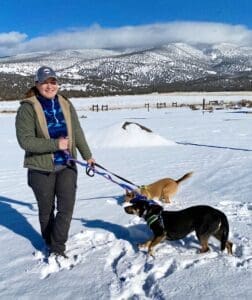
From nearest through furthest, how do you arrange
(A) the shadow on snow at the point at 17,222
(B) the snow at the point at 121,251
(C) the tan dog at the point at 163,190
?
(B) the snow at the point at 121,251, (A) the shadow on snow at the point at 17,222, (C) the tan dog at the point at 163,190

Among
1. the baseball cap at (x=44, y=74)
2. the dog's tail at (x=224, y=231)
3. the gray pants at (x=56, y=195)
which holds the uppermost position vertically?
the baseball cap at (x=44, y=74)

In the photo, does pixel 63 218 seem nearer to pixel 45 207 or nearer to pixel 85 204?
pixel 45 207

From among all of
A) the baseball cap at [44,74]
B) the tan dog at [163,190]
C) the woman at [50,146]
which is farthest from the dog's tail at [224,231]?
the tan dog at [163,190]

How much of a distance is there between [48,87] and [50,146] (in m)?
0.58

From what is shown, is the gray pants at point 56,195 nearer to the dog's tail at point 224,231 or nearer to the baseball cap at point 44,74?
the baseball cap at point 44,74

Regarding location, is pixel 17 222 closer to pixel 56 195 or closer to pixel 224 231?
pixel 56 195

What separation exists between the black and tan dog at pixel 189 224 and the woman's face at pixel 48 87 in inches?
63.9

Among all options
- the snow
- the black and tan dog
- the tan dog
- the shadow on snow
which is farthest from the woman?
the tan dog

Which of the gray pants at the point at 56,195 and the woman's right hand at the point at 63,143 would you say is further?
the gray pants at the point at 56,195

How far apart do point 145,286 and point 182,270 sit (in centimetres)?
46

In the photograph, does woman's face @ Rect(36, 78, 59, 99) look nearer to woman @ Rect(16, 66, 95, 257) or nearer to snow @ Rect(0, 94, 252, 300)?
woman @ Rect(16, 66, 95, 257)

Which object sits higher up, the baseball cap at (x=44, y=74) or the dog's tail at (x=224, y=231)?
the baseball cap at (x=44, y=74)

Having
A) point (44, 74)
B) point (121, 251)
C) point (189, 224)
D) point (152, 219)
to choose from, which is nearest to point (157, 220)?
point (152, 219)

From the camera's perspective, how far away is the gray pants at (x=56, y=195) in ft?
14.3
